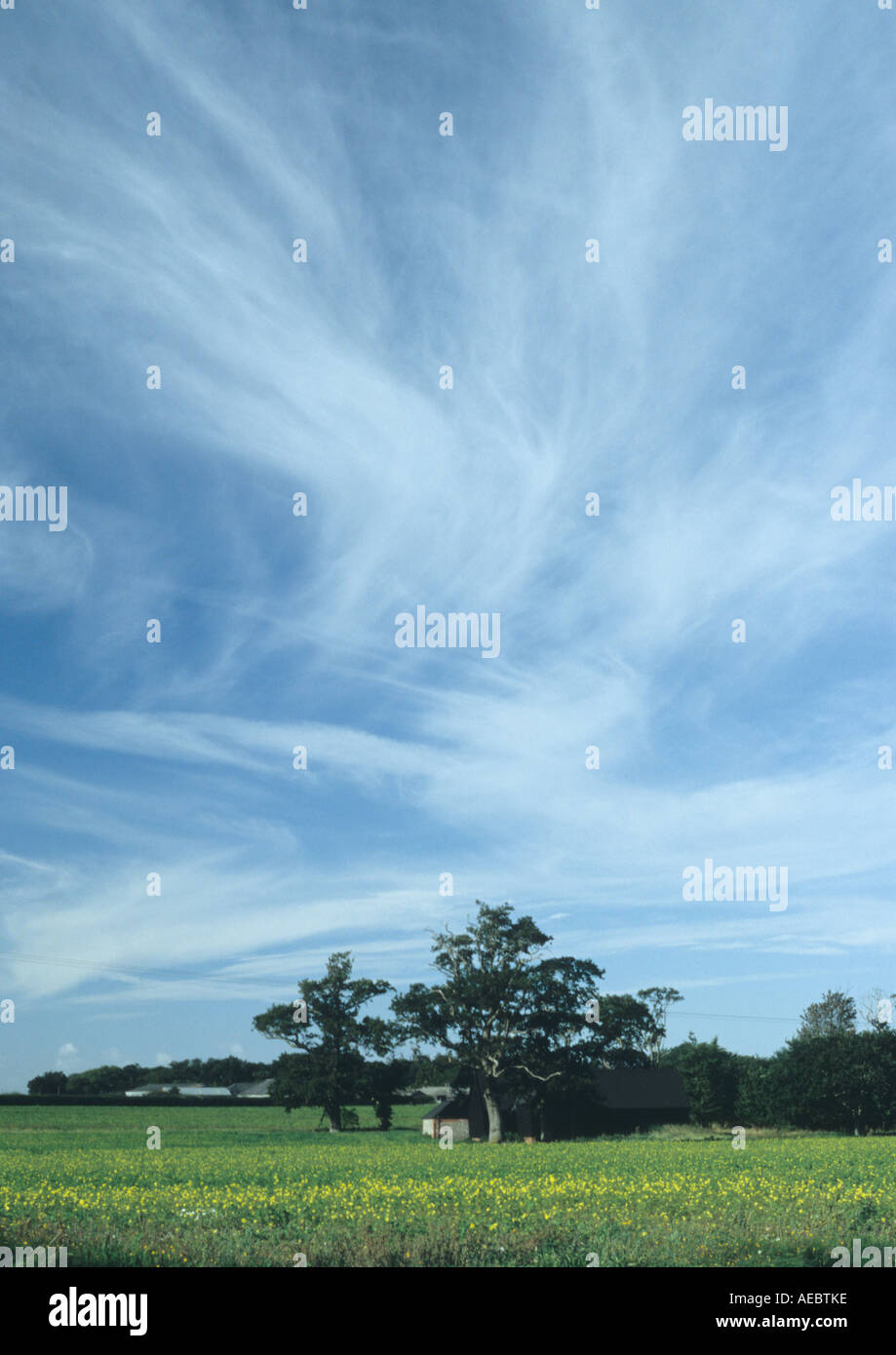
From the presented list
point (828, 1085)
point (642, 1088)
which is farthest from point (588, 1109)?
point (828, 1085)

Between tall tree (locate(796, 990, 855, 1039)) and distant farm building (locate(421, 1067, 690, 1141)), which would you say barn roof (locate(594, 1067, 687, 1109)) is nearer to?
distant farm building (locate(421, 1067, 690, 1141))

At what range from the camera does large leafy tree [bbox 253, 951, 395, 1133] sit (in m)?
80.1

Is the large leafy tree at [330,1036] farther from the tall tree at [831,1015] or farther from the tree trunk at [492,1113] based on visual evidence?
the tall tree at [831,1015]

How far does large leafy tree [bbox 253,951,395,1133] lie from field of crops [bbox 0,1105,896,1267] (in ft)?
135

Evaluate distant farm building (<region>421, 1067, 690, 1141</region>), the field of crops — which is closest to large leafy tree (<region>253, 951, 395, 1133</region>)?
distant farm building (<region>421, 1067, 690, 1141</region>)

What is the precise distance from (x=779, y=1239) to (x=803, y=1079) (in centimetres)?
6614

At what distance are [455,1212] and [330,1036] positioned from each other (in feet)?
215

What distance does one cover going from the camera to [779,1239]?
16922 millimetres

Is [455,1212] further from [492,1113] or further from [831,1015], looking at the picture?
[831,1015]

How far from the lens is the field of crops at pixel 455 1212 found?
15.8 m

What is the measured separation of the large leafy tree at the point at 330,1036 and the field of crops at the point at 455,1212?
41169mm

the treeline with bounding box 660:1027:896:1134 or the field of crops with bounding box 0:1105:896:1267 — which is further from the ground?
the field of crops with bounding box 0:1105:896:1267
